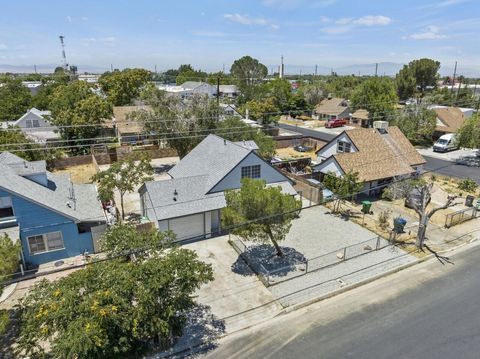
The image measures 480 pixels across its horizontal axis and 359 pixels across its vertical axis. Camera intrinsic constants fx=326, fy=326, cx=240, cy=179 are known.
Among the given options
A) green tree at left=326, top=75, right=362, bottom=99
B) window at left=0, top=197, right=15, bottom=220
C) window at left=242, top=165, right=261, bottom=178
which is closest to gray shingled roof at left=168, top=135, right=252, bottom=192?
window at left=242, top=165, right=261, bottom=178

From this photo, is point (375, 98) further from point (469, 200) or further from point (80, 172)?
point (80, 172)

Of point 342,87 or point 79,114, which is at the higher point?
point 342,87

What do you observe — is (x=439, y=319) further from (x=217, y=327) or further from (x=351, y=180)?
(x=351, y=180)

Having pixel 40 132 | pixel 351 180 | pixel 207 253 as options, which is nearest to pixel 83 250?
pixel 207 253

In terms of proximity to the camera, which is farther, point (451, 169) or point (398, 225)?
point (451, 169)

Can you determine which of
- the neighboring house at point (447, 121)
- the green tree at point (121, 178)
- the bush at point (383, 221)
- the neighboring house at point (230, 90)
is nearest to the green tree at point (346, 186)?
the bush at point (383, 221)

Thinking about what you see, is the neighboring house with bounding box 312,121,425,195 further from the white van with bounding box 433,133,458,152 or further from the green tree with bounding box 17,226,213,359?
the green tree with bounding box 17,226,213,359

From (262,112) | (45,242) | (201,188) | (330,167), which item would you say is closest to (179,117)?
(201,188)

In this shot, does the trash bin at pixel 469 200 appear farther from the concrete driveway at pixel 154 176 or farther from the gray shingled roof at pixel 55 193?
the gray shingled roof at pixel 55 193
